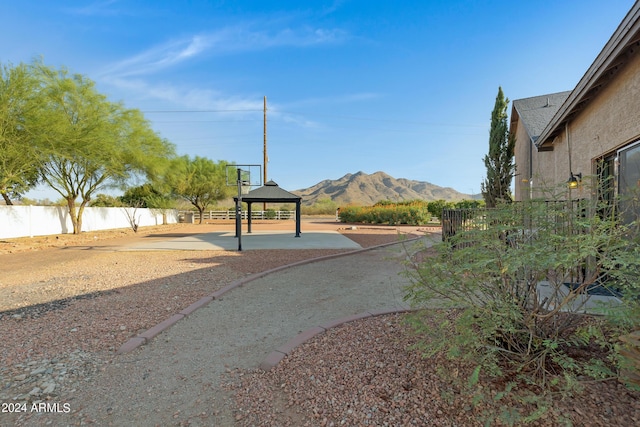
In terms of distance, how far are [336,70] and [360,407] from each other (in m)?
17.1

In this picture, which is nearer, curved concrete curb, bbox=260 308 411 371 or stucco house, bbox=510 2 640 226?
curved concrete curb, bbox=260 308 411 371

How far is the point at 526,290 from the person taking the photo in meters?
2.19

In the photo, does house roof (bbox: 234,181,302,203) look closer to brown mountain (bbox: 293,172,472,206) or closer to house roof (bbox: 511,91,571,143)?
house roof (bbox: 511,91,571,143)

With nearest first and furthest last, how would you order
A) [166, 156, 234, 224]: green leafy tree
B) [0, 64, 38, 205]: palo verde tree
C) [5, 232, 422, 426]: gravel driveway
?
[5, 232, 422, 426]: gravel driveway
[0, 64, 38, 205]: palo verde tree
[166, 156, 234, 224]: green leafy tree

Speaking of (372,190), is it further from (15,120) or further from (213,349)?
(213,349)

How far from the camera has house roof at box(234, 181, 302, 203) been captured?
14.2m

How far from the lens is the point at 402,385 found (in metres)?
2.23

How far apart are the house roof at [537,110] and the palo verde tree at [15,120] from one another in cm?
1785

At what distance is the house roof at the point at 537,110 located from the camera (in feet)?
31.4

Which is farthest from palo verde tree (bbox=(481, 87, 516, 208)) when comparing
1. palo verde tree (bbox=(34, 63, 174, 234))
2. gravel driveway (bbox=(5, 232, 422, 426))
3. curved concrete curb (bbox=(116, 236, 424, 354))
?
palo verde tree (bbox=(34, 63, 174, 234))

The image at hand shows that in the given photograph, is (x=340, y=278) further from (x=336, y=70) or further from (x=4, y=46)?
(x=4, y=46)

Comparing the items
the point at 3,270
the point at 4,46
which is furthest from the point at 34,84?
the point at 3,270

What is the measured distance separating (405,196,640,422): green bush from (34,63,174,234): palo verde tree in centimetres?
1616

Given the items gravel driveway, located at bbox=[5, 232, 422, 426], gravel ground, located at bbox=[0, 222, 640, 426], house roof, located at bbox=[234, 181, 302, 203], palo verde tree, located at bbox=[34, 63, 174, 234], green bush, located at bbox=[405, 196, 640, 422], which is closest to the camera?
green bush, located at bbox=[405, 196, 640, 422]
